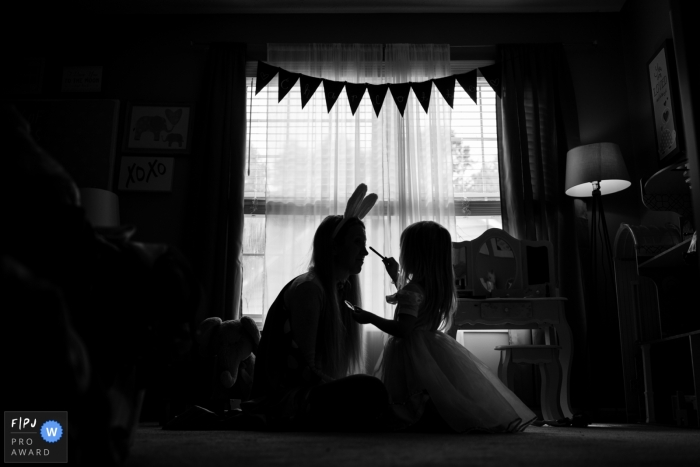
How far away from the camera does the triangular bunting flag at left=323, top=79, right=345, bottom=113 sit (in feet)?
13.3

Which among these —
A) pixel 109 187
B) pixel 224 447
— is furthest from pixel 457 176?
pixel 224 447

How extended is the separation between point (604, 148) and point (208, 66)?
2588mm

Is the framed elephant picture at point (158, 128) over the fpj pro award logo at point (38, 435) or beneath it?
over

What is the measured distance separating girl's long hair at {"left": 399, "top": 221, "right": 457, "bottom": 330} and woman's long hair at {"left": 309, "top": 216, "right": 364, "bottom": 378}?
0.76 ft

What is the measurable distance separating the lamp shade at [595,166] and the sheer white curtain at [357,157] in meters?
0.73

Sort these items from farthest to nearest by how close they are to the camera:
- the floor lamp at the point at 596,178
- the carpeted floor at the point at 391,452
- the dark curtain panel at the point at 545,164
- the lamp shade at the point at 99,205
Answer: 1. the dark curtain panel at the point at 545,164
2. the floor lamp at the point at 596,178
3. the lamp shade at the point at 99,205
4. the carpeted floor at the point at 391,452

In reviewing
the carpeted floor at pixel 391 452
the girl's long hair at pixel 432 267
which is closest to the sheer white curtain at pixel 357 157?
the girl's long hair at pixel 432 267

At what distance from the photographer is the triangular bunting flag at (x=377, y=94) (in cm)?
406

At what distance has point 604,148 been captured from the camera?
370cm

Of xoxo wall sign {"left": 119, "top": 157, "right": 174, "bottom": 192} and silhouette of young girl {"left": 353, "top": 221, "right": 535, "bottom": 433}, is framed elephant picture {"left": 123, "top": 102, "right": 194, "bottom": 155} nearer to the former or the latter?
xoxo wall sign {"left": 119, "top": 157, "right": 174, "bottom": 192}

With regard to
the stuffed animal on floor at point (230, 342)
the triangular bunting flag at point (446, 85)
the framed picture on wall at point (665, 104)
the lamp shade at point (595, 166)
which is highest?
the triangular bunting flag at point (446, 85)

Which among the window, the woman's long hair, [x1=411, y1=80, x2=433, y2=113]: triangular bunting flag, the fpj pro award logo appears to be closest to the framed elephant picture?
the window

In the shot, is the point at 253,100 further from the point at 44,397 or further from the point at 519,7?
the point at 44,397

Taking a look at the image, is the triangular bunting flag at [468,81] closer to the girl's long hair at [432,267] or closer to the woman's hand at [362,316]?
the girl's long hair at [432,267]
